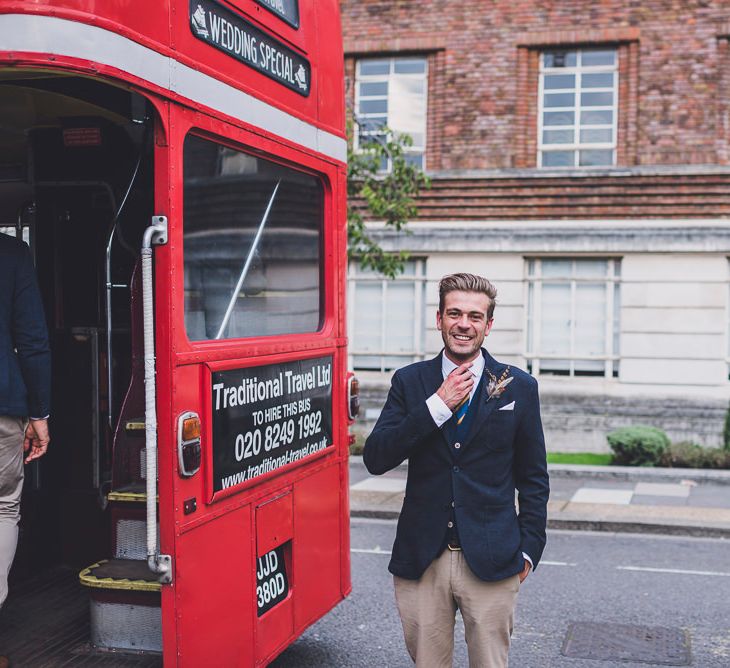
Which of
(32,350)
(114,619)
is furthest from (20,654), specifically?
(32,350)

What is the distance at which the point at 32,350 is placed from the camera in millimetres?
4129

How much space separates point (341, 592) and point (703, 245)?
12488 mm

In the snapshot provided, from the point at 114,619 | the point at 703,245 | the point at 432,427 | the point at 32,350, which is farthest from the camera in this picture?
the point at 703,245

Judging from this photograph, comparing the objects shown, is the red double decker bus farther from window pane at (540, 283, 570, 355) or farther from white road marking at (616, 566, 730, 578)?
window pane at (540, 283, 570, 355)

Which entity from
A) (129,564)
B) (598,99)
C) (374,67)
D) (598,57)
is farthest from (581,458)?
(129,564)

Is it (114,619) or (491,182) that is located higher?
(491,182)

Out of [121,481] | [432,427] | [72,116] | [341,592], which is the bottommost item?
[341,592]

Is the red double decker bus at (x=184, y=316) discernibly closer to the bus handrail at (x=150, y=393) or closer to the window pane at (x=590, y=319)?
the bus handrail at (x=150, y=393)

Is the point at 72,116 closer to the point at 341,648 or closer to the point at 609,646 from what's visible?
the point at 341,648

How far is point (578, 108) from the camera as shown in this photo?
17.3m

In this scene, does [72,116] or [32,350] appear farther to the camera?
[72,116]

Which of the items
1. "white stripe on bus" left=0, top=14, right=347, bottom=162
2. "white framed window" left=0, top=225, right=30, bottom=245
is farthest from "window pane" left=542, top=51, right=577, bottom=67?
"white stripe on bus" left=0, top=14, right=347, bottom=162

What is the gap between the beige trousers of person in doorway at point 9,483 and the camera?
4.09 metres

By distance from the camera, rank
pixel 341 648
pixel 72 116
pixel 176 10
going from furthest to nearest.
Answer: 1. pixel 341 648
2. pixel 72 116
3. pixel 176 10
